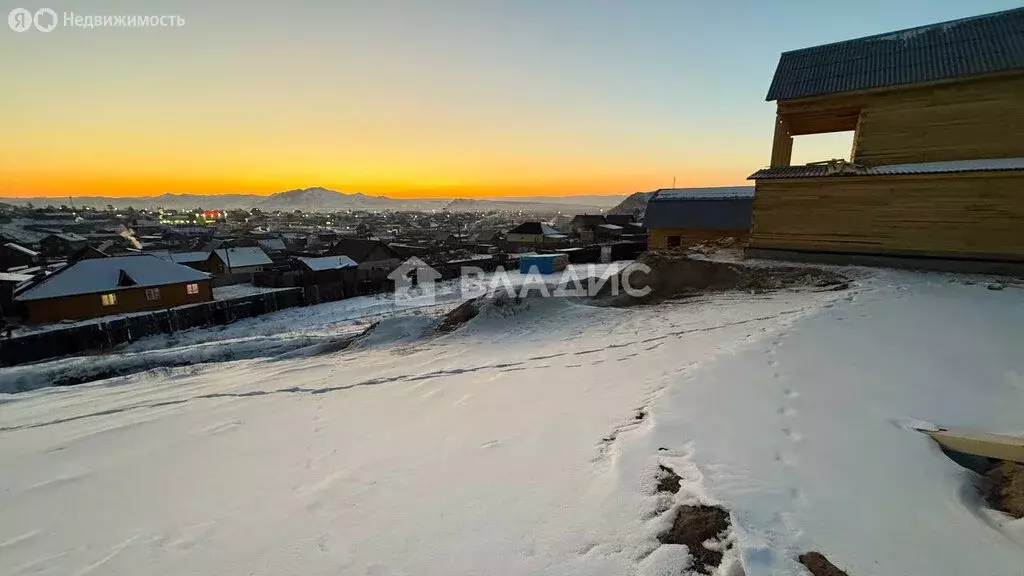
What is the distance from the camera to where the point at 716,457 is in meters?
3.85

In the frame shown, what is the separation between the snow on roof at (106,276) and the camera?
25.8 meters

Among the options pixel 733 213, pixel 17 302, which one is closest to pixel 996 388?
pixel 733 213

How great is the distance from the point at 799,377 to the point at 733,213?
2594 centimetres

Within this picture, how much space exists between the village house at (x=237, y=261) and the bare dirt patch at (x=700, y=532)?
53102 millimetres

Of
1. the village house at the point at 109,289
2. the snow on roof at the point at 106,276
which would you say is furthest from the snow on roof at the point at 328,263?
the snow on roof at the point at 106,276

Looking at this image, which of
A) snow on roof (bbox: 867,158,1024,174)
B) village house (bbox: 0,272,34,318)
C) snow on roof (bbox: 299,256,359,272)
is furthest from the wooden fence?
snow on roof (bbox: 867,158,1024,174)

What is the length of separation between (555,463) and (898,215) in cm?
1629

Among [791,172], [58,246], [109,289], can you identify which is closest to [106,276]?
[109,289]

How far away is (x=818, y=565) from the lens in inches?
99.8

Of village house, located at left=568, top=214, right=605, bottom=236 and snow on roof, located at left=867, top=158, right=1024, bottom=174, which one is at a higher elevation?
snow on roof, located at left=867, top=158, right=1024, bottom=174

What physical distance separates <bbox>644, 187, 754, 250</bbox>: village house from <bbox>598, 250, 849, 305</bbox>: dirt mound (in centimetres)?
1144

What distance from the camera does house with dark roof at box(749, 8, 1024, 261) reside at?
12539 mm
